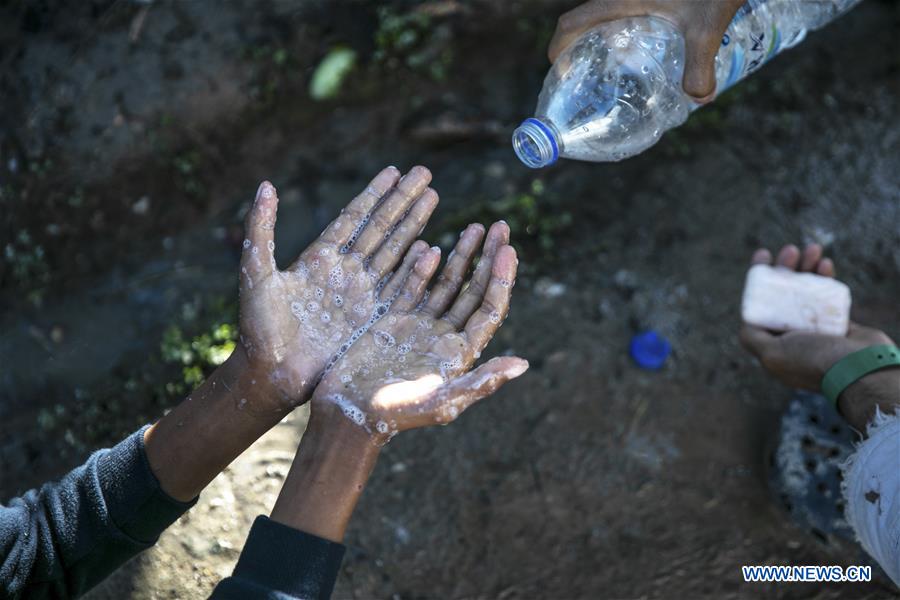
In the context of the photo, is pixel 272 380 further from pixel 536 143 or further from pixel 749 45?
pixel 749 45

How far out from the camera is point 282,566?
178 centimetres

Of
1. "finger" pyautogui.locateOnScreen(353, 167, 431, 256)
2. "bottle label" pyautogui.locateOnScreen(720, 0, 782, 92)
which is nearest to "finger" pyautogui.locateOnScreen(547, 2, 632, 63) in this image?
"bottle label" pyautogui.locateOnScreen(720, 0, 782, 92)

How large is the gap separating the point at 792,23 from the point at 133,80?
8.67 ft

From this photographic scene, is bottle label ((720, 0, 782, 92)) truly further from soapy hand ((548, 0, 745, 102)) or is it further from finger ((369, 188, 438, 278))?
finger ((369, 188, 438, 278))

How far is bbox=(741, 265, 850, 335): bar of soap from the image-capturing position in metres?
2.65

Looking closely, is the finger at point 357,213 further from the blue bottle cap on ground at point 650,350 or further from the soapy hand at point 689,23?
the blue bottle cap on ground at point 650,350

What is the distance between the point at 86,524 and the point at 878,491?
2.10 meters

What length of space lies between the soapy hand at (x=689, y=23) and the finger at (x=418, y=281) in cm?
82

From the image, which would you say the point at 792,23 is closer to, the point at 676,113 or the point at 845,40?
the point at 676,113

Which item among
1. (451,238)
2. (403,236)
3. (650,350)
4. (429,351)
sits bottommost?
(650,350)

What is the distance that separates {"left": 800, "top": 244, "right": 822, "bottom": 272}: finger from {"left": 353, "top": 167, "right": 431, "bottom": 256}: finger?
1434 millimetres

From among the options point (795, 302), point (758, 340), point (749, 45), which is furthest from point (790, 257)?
point (749, 45)

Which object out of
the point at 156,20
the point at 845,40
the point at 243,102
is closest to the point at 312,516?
the point at 243,102

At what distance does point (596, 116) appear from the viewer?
2.56 metres
